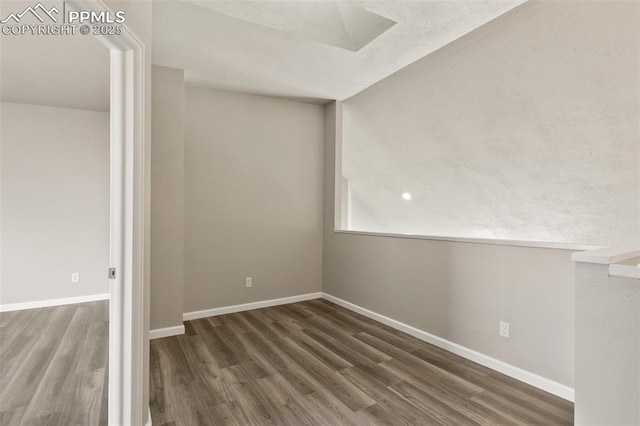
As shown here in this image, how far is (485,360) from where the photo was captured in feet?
8.25

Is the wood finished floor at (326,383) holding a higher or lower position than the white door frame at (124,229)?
lower

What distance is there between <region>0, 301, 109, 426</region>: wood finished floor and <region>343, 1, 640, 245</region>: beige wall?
3793 millimetres

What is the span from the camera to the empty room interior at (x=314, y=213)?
64.7 inches

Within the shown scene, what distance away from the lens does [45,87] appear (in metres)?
3.46

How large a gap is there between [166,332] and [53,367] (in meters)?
0.85

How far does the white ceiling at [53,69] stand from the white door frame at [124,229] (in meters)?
1.34

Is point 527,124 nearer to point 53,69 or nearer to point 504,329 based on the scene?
point 504,329

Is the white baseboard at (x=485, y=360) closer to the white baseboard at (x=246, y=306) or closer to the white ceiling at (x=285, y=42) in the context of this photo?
the white baseboard at (x=246, y=306)

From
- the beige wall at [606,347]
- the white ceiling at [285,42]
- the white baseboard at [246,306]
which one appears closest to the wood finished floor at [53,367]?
the white baseboard at [246,306]

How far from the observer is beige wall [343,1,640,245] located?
7.02 feet

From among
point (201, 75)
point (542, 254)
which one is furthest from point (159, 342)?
point (542, 254)

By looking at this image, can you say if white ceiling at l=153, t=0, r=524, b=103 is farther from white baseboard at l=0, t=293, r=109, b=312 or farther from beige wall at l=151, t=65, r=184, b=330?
white baseboard at l=0, t=293, r=109, b=312

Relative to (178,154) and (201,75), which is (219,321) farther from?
(201,75)

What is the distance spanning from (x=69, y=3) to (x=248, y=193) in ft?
9.36
